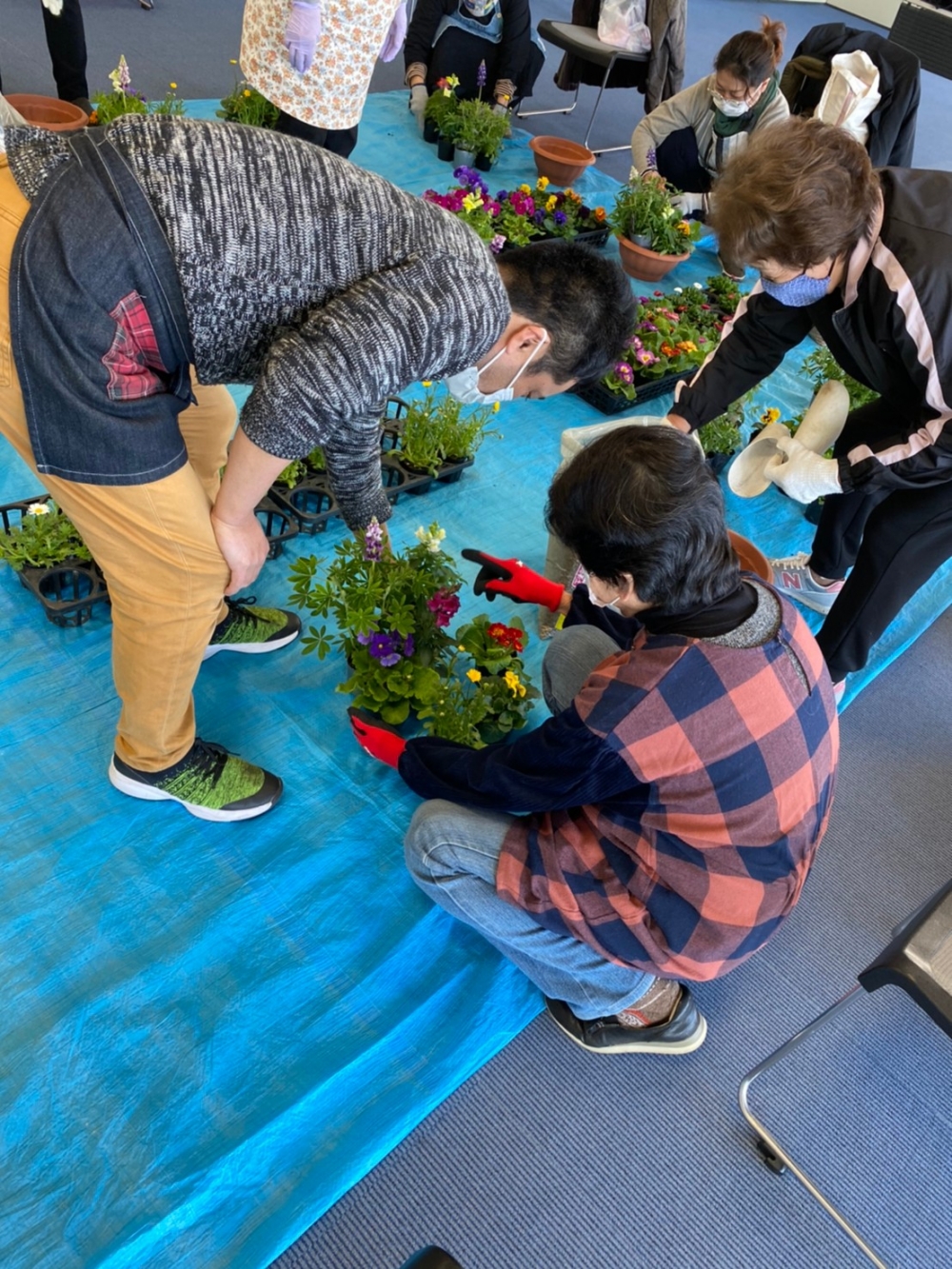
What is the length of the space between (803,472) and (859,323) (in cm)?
41

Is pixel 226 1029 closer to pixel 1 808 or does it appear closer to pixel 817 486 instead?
pixel 1 808

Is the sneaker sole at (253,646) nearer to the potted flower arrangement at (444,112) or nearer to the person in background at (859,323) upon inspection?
the person in background at (859,323)

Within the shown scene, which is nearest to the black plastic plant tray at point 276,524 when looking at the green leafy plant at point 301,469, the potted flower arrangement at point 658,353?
the green leafy plant at point 301,469

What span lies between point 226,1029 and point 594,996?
639 mm

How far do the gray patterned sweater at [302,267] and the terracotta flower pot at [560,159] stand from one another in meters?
3.42

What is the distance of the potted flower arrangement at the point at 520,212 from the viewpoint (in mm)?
3053

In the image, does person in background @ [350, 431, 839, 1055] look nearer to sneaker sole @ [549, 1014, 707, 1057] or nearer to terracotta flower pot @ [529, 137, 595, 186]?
sneaker sole @ [549, 1014, 707, 1057]

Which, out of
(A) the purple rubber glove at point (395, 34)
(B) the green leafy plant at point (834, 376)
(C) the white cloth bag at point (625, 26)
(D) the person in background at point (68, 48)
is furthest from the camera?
(C) the white cloth bag at point (625, 26)

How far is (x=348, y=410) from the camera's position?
116cm

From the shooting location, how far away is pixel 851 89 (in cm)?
342

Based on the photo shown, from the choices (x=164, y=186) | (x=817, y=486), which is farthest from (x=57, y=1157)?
(x=817, y=486)

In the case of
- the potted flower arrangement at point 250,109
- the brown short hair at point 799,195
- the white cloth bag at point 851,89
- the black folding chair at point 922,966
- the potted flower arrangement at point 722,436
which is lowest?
the potted flower arrangement at point 722,436

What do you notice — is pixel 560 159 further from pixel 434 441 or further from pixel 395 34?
pixel 434 441

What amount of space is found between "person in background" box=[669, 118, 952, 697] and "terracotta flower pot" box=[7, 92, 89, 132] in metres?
2.46
